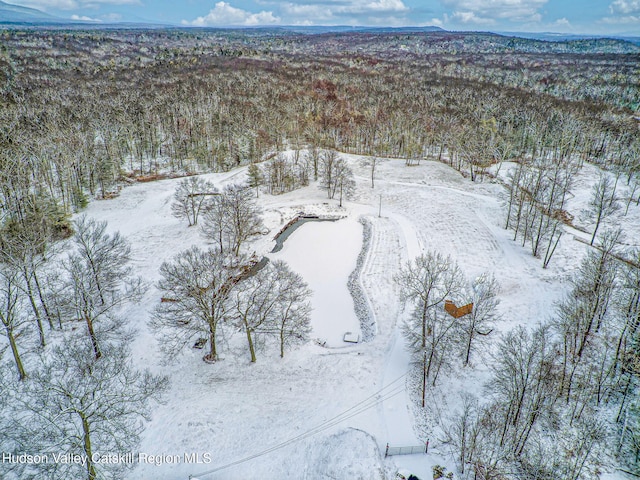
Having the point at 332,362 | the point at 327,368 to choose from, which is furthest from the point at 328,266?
the point at 327,368

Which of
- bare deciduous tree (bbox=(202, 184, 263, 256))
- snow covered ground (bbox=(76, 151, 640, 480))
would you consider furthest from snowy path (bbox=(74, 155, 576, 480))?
bare deciduous tree (bbox=(202, 184, 263, 256))

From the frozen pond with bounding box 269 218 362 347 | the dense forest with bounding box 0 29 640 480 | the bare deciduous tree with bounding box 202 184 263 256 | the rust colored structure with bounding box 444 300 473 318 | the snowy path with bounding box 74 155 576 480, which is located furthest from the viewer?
the bare deciduous tree with bounding box 202 184 263 256

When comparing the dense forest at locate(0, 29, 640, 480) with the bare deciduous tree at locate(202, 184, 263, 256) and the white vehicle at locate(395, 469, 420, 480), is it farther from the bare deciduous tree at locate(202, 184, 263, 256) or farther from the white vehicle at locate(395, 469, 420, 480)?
the white vehicle at locate(395, 469, 420, 480)

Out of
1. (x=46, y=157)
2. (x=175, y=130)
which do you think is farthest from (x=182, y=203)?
(x=175, y=130)

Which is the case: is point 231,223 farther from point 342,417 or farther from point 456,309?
point 342,417

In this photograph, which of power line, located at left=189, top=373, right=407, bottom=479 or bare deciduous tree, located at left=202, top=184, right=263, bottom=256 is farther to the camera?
bare deciduous tree, located at left=202, top=184, right=263, bottom=256

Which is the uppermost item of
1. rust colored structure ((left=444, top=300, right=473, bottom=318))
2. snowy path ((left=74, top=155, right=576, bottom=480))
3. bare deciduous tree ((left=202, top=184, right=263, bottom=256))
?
bare deciduous tree ((left=202, top=184, right=263, bottom=256))
